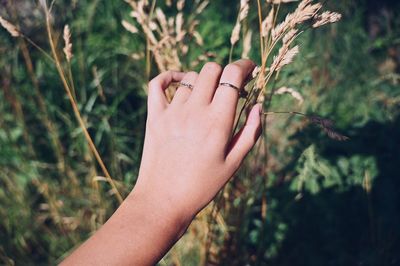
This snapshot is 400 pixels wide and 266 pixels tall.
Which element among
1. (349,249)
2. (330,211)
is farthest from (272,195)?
(349,249)

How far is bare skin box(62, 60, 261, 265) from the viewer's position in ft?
2.40

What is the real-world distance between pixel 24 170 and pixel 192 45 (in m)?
1.14

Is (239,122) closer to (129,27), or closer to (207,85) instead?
(129,27)

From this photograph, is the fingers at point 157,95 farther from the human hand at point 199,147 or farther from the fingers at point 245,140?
the fingers at point 245,140

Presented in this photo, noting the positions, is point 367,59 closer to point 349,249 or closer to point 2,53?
point 349,249

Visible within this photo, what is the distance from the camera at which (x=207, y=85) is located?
0.81 metres

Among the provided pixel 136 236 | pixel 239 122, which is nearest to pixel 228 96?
pixel 136 236

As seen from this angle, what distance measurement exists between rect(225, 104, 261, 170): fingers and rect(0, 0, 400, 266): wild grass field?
119 mm

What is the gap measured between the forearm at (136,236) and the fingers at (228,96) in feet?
0.77

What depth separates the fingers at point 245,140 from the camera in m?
0.80

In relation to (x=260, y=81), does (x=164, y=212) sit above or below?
below

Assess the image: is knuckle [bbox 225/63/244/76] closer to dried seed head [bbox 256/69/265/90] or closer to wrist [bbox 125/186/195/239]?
dried seed head [bbox 256/69/265/90]

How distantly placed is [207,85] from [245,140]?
159mm

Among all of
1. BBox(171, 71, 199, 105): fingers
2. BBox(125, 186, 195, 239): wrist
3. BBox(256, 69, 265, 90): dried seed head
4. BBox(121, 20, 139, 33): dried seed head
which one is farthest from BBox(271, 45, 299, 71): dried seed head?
BBox(121, 20, 139, 33): dried seed head
